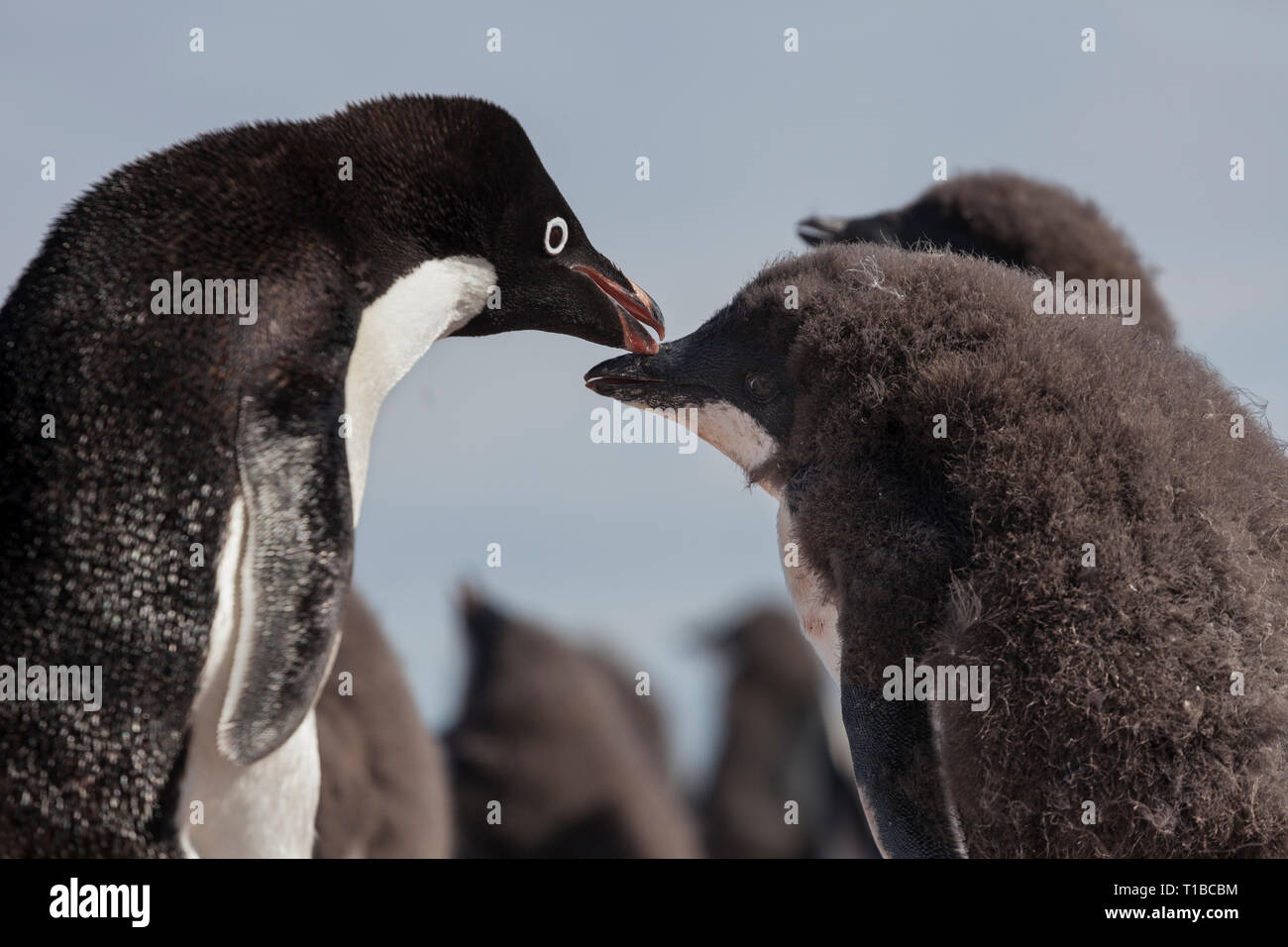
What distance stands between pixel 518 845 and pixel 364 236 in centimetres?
392

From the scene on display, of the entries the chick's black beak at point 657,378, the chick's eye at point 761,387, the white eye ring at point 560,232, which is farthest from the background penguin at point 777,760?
the white eye ring at point 560,232

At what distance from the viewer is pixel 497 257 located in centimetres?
272

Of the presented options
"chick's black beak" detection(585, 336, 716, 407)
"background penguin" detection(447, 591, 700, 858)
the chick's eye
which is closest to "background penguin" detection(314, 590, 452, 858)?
"background penguin" detection(447, 591, 700, 858)

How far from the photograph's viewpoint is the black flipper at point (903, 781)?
2.41 m

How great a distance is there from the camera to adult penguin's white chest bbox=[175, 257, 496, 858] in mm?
2268

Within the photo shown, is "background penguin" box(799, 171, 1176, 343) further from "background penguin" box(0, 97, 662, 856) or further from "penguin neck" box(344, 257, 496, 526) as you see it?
"background penguin" box(0, 97, 662, 856)

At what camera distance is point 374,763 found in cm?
451

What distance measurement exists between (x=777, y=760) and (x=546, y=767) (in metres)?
3.34

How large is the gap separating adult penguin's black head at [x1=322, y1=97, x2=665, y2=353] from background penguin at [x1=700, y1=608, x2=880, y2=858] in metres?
6.04

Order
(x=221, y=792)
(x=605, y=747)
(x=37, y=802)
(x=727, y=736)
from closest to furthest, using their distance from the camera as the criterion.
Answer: (x=37, y=802) < (x=221, y=792) < (x=605, y=747) < (x=727, y=736)

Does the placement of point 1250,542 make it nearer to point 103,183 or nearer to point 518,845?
point 103,183

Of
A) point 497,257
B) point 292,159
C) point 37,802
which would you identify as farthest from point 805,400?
point 37,802

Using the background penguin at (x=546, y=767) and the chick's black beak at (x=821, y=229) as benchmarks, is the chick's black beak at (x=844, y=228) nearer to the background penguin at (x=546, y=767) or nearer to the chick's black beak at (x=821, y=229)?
the chick's black beak at (x=821, y=229)

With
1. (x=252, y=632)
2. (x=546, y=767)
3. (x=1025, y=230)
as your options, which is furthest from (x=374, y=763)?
(x=1025, y=230)
